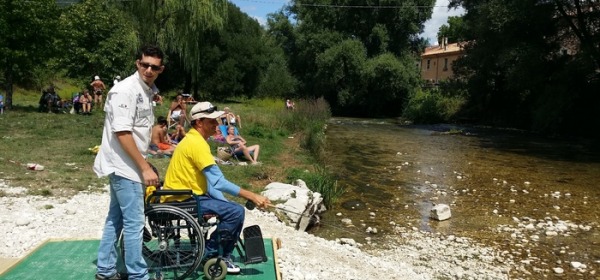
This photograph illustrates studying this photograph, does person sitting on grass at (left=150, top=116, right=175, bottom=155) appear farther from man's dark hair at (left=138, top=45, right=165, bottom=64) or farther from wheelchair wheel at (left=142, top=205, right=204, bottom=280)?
man's dark hair at (left=138, top=45, right=165, bottom=64)

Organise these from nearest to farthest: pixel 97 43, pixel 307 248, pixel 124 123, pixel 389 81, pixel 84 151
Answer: pixel 124 123 < pixel 307 248 < pixel 84 151 < pixel 97 43 < pixel 389 81

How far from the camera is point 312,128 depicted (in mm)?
19578

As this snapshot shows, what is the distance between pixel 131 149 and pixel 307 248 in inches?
125

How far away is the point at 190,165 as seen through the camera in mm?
4383

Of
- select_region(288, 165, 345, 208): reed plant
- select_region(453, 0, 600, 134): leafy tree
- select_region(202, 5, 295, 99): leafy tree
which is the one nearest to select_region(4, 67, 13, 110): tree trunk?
select_region(288, 165, 345, 208): reed plant

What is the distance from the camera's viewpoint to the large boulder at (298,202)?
8062 mm

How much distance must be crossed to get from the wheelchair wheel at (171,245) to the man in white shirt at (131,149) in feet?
0.82

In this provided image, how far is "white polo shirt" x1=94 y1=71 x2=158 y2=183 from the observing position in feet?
12.3

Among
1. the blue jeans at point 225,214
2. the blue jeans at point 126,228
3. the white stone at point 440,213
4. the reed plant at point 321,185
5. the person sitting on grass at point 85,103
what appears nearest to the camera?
the blue jeans at point 126,228

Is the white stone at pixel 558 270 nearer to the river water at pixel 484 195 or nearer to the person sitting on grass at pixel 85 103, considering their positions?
the river water at pixel 484 195

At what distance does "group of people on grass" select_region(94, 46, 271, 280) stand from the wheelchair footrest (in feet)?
0.52

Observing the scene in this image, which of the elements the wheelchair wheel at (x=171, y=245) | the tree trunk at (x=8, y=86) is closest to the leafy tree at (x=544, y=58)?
the tree trunk at (x=8, y=86)

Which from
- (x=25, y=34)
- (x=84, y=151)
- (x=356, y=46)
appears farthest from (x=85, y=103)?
(x=356, y=46)

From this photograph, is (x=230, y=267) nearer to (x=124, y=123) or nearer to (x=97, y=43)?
(x=124, y=123)
